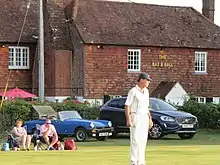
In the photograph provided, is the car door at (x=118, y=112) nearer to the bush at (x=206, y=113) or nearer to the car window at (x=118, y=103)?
the car window at (x=118, y=103)

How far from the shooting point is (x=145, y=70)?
54.4m

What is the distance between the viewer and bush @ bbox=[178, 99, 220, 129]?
131 feet

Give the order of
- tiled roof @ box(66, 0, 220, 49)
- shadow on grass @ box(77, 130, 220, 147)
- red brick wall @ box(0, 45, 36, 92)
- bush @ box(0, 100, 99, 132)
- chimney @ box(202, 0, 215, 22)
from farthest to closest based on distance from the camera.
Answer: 1. chimney @ box(202, 0, 215, 22)
2. tiled roof @ box(66, 0, 220, 49)
3. red brick wall @ box(0, 45, 36, 92)
4. bush @ box(0, 100, 99, 132)
5. shadow on grass @ box(77, 130, 220, 147)

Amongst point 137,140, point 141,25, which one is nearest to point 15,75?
point 141,25

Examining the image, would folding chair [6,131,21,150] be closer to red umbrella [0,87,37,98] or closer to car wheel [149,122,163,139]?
car wheel [149,122,163,139]

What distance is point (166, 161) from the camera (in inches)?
737

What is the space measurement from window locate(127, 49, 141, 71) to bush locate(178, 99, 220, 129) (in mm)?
12687

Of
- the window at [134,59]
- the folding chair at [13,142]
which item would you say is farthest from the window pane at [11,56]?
the folding chair at [13,142]

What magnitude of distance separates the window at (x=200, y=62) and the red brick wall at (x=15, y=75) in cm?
1249

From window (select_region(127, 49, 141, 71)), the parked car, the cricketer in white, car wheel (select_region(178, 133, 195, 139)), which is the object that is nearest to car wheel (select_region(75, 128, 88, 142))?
the parked car

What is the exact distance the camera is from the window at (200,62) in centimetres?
5669

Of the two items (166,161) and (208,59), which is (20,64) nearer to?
(208,59)

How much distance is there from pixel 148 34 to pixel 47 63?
26.0ft

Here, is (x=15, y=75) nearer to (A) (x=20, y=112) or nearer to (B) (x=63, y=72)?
(B) (x=63, y=72)
